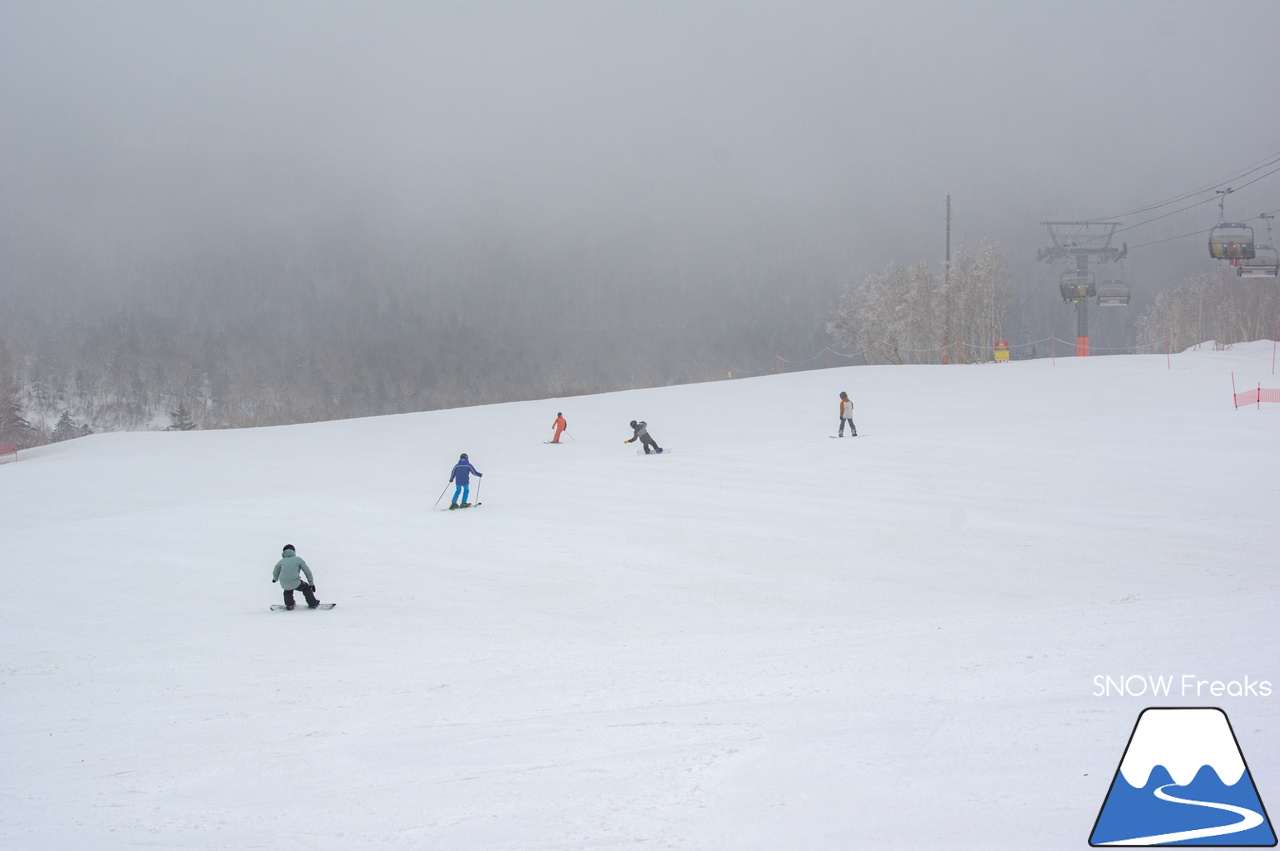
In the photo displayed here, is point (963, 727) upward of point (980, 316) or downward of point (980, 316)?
downward

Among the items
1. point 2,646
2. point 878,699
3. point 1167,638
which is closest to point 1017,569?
point 1167,638

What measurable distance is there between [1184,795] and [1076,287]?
63948 mm

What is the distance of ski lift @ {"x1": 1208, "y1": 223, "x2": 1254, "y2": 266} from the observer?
41938 millimetres

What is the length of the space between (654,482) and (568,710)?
11.9 meters

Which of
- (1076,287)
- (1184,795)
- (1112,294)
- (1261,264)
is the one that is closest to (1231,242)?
(1261,264)

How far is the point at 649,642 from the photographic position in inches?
386

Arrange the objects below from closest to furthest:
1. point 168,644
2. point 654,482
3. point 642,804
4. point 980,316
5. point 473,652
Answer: point 642,804 → point 473,652 → point 168,644 → point 654,482 → point 980,316

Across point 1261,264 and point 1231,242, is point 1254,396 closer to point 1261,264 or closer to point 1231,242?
point 1231,242

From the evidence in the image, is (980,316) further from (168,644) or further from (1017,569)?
(168,644)

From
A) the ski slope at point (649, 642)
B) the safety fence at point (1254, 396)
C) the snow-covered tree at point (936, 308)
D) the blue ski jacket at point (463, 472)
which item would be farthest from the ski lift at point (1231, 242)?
the blue ski jacket at point (463, 472)

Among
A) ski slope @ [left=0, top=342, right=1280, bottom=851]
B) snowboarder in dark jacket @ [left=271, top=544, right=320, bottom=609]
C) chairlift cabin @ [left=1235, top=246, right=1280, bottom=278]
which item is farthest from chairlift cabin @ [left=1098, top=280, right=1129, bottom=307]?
snowboarder in dark jacket @ [left=271, top=544, right=320, bottom=609]

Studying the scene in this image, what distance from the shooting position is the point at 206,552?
15328 millimetres

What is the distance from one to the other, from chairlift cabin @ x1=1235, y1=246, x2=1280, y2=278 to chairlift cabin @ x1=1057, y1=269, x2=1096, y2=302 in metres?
15.8

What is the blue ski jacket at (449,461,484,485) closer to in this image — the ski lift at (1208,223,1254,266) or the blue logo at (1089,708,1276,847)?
the blue logo at (1089,708,1276,847)
